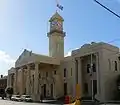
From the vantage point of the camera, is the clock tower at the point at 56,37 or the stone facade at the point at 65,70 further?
the clock tower at the point at 56,37

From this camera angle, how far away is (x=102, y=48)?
1736 inches

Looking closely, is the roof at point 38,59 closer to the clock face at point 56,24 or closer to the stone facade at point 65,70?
the stone facade at point 65,70

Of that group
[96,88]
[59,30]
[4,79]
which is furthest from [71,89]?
[4,79]

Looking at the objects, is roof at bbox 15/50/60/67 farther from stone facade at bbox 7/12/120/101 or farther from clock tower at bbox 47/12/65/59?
clock tower at bbox 47/12/65/59

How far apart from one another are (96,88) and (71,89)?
8.39 metres

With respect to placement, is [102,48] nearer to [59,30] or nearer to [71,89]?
[71,89]

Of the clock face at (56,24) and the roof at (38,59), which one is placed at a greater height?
the clock face at (56,24)

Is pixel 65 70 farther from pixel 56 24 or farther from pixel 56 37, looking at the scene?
pixel 56 24

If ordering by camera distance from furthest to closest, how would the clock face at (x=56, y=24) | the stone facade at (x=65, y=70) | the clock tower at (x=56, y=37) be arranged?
the clock face at (x=56, y=24) < the clock tower at (x=56, y=37) < the stone facade at (x=65, y=70)

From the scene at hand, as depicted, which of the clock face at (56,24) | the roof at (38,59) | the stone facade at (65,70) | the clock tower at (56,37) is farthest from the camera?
the clock face at (56,24)

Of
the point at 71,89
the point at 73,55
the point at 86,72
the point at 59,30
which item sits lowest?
the point at 71,89

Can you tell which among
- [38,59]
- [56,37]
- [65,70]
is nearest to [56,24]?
[56,37]

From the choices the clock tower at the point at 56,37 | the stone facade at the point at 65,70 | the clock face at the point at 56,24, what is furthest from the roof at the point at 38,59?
the clock face at the point at 56,24

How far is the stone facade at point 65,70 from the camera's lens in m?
44.4
